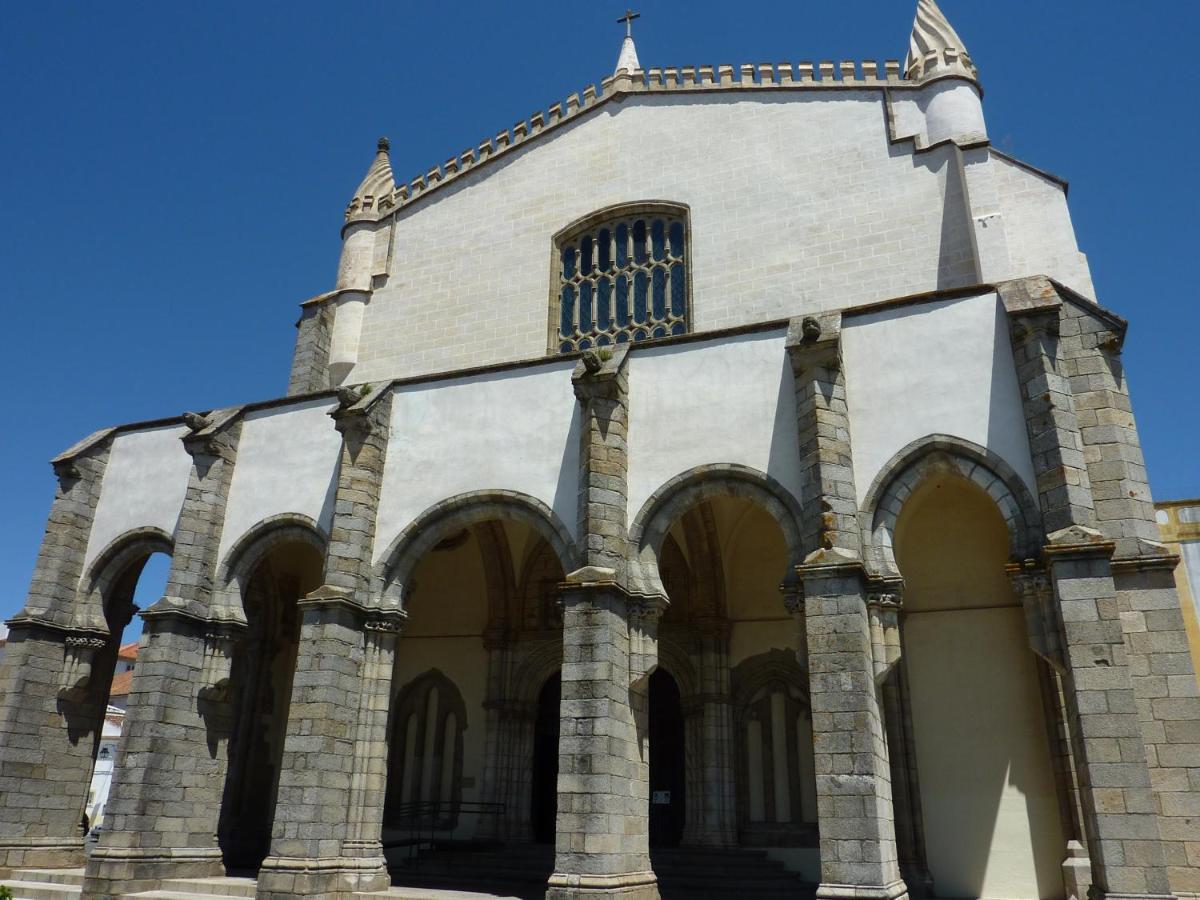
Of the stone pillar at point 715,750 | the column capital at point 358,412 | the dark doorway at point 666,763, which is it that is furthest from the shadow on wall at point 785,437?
the column capital at point 358,412

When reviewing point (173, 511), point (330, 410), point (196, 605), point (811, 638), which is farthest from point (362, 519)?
point (811, 638)

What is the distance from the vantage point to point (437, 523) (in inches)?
495

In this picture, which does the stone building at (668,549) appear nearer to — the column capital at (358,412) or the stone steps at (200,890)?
the column capital at (358,412)

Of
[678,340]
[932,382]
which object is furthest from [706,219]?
[932,382]

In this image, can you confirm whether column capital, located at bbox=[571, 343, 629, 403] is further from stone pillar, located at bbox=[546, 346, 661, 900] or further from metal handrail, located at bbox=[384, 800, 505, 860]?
metal handrail, located at bbox=[384, 800, 505, 860]

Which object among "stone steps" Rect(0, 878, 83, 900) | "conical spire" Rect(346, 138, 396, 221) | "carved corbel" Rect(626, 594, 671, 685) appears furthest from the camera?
"conical spire" Rect(346, 138, 396, 221)

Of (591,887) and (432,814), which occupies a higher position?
(432,814)

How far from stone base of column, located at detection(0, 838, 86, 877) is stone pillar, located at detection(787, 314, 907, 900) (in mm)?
11332

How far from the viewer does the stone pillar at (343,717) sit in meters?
10.9

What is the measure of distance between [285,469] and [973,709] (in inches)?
410

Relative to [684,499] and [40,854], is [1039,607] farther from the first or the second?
[40,854]

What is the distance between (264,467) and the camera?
1411 cm

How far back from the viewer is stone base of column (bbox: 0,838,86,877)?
43.1 ft

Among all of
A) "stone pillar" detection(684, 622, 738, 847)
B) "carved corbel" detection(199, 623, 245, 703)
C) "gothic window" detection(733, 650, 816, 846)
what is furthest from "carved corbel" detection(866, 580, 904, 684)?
"carved corbel" detection(199, 623, 245, 703)
